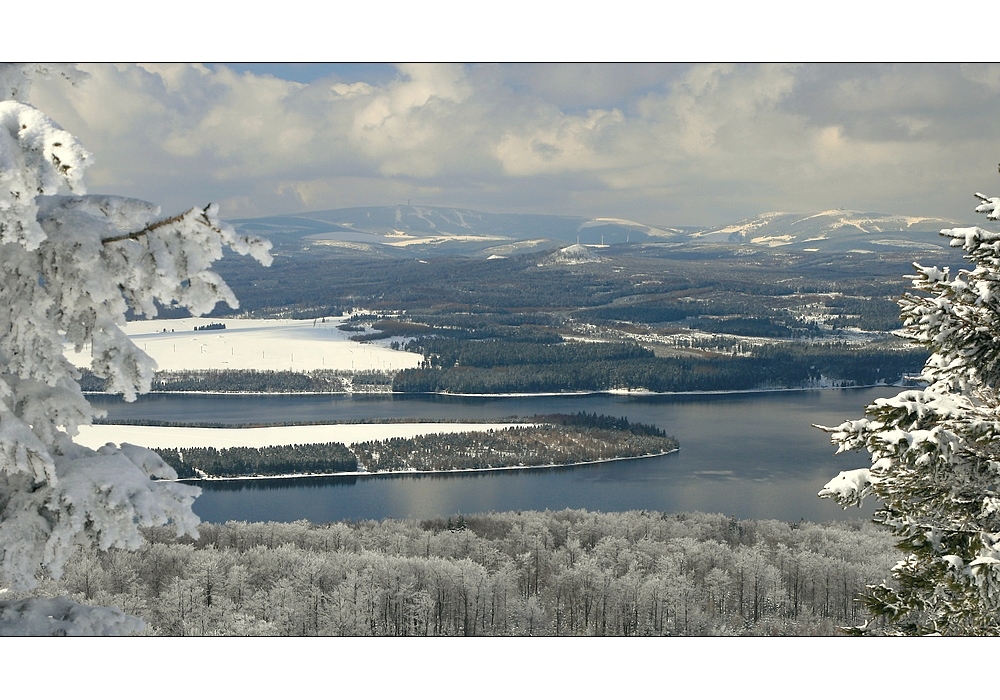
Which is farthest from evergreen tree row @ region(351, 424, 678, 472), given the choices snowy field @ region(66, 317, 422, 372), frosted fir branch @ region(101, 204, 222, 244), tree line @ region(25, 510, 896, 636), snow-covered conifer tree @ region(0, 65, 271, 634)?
frosted fir branch @ region(101, 204, 222, 244)

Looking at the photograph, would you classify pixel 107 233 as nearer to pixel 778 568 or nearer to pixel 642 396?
pixel 778 568

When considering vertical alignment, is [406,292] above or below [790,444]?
above

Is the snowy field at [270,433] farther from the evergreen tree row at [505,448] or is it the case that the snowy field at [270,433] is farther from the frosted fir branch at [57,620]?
the frosted fir branch at [57,620]

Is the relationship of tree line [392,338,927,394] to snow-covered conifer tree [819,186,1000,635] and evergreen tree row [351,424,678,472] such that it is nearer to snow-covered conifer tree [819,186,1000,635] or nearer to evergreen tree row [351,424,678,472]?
evergreen tree row [351,424,678,472]

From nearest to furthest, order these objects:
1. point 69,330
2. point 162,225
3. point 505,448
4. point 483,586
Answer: point 162,225
point 69,330
point 483,586
point 505,448

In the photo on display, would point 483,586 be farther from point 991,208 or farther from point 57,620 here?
point 991,208

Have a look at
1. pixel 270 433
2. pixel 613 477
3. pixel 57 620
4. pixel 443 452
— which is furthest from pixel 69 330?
pixel 270 433

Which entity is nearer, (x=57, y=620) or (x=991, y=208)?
(x=57, y=620)

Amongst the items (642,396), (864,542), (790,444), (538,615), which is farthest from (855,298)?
(538,615)
